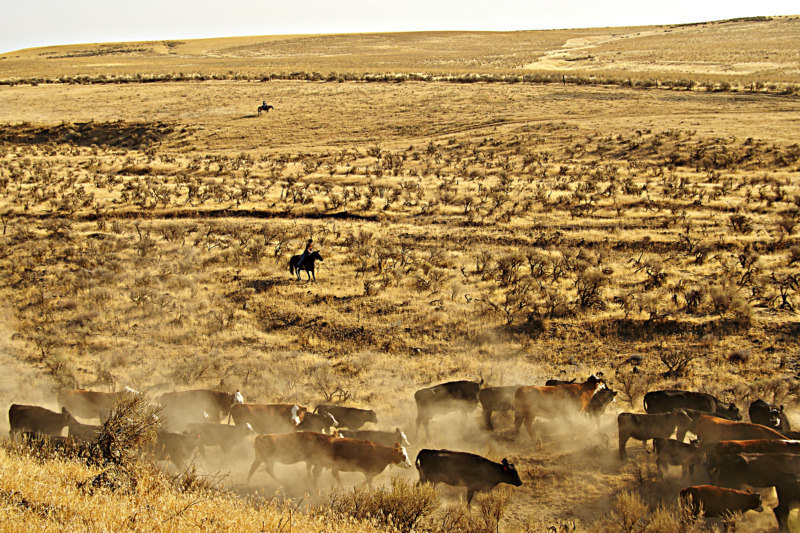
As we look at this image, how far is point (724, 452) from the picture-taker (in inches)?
302

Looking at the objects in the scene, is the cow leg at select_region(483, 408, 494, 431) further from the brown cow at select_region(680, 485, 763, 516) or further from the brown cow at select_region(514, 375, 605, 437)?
the brown cow at select_region(680, 485, 763, 516)

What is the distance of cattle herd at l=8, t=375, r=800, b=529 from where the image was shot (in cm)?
730

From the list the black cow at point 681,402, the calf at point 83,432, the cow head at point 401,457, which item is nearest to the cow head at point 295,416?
the cow head at point 401,457

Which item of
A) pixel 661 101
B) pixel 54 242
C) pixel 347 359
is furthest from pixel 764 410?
pixel 661 101

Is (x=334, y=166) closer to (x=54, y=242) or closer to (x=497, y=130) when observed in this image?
(x=497, y=130)

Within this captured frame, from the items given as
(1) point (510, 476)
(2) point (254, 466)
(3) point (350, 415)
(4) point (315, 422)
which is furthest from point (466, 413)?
(2) point (254, 466)

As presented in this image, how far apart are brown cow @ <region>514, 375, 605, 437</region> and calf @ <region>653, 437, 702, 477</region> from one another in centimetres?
A: 149

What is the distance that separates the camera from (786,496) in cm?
691

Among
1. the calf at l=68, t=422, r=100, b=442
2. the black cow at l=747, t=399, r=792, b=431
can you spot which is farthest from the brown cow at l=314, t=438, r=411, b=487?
the black cow at l=747, t=399, r=792, b=431

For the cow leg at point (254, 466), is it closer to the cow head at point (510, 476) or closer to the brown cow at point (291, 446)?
the brown cow at point (291, 446)

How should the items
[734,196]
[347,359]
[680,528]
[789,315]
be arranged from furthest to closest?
[734,196], [789,315], [347,359], [680,528]

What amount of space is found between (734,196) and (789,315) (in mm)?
13201

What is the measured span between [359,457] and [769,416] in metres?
6.53

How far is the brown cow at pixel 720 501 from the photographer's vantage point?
6785mm
